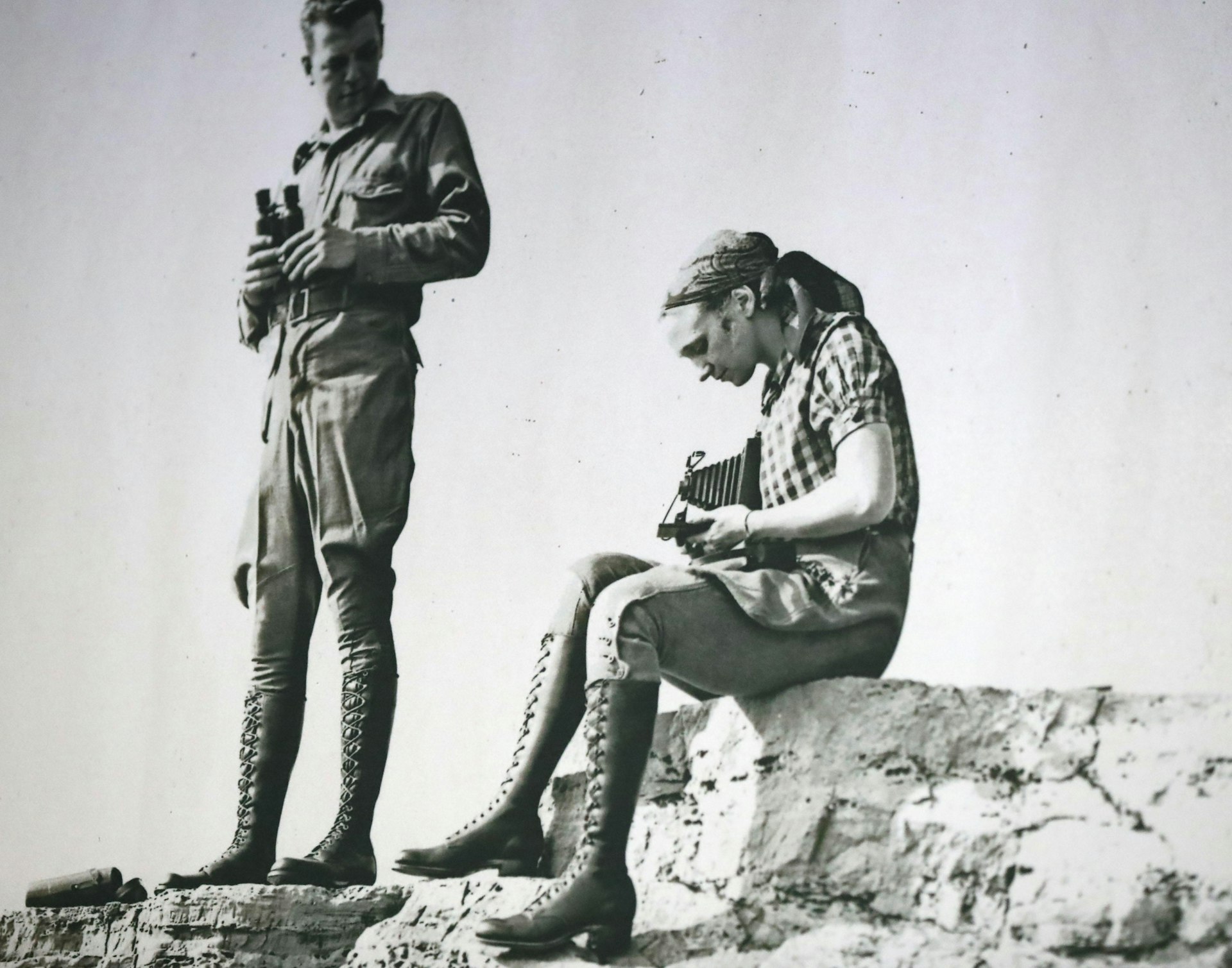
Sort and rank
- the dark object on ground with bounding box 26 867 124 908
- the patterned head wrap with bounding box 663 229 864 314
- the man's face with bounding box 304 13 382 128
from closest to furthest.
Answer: the patterned head wrap with bounding box 663 229 864 314 < the dark object on ground with bounding box 26 867 124 908 < the man's face with bounding box 304 13 382 128

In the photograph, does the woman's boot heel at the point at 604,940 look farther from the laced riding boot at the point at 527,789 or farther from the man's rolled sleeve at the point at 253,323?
the man's rolled sleeve at the point at 253,323

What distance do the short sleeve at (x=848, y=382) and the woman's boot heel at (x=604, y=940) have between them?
1049 mm

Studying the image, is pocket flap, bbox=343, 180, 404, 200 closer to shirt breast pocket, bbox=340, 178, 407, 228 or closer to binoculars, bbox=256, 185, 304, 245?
shirt breast pocket, bbox=340, 178, 407, 228

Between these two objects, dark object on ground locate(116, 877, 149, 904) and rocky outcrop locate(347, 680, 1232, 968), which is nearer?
rocky outcrop locate(347, 680, 1232, 968)

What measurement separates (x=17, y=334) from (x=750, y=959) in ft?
10.3

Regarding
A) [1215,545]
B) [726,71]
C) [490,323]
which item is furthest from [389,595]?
[1215,545]

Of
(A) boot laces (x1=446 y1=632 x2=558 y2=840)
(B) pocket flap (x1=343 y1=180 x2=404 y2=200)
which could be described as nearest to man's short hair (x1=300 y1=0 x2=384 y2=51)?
(B) pocket flap (x1=343 y1=180 x2=404 y2=200)

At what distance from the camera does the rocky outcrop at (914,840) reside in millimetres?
2732

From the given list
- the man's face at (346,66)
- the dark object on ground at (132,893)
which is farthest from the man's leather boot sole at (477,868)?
the man's face at (346,66)

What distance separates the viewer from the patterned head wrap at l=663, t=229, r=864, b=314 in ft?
11.4

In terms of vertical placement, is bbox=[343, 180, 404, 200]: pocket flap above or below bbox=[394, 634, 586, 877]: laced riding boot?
above

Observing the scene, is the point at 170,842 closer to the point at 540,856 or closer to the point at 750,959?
the point at 540,856

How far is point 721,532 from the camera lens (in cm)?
334

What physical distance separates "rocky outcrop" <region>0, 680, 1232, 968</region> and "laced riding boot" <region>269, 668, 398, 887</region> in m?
0.24
